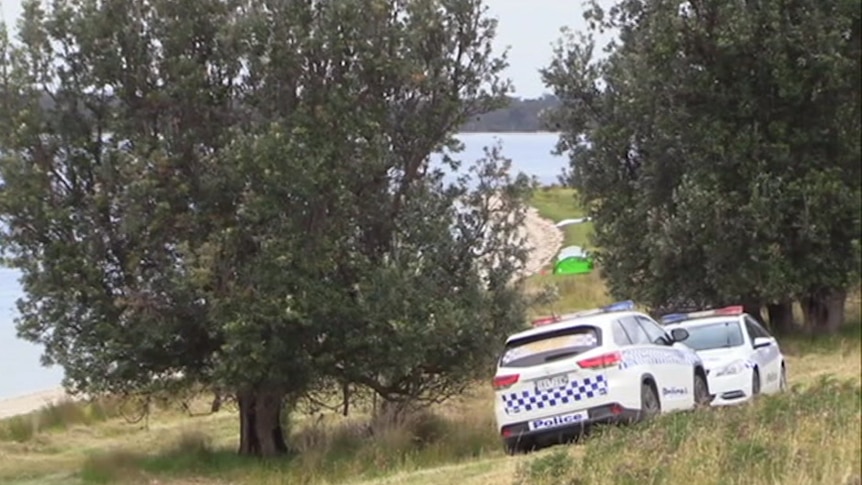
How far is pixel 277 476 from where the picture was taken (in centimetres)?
1956

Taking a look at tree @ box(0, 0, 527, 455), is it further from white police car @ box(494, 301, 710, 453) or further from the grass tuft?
the grass tuft

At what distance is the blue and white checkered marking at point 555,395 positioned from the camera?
1497 centimetres

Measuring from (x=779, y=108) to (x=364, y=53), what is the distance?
6319 mm

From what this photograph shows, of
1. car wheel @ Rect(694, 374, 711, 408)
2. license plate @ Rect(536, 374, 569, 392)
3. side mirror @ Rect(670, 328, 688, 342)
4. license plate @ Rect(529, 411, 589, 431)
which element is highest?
side mirror @ Rect(670, 328, 688, 342)

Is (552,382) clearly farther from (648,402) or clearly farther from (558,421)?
(648,402)

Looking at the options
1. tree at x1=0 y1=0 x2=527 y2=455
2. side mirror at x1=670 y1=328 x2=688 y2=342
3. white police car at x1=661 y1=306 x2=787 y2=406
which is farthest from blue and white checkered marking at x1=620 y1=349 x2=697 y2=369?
tree at x1=0 y1=0 x2=527 y2=455

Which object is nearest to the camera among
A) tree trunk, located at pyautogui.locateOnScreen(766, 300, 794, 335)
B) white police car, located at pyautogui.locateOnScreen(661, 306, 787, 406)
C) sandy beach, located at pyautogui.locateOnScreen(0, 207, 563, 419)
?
white police car, located at pyautogui.locateOnScreen(661, 306, 787, 406)

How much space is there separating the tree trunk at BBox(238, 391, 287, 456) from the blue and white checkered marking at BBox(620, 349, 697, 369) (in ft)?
26.1

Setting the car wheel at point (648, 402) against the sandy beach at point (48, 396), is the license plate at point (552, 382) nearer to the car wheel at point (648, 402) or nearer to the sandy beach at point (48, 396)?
the car wheel at point (648, 402)

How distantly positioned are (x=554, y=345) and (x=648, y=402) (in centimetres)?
129

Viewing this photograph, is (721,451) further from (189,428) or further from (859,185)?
(189,428)

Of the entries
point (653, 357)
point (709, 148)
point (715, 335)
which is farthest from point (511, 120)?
point (653, 357)

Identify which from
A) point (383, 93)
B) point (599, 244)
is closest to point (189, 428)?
point (383, 93)

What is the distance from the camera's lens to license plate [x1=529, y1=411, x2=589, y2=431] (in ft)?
49.2
